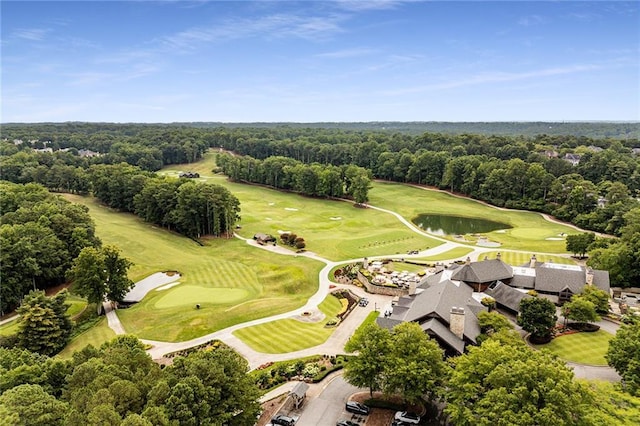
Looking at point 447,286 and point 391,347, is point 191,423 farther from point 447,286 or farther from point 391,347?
point 447,286

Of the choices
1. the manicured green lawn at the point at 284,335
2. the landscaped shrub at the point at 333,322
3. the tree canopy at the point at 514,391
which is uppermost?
the tree canopy at the point at 514,391

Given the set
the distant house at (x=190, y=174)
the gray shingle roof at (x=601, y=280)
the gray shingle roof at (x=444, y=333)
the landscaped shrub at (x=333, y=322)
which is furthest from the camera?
the distant house at (x=190, y=174)

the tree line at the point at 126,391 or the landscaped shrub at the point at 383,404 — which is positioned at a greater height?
the tree line at the point at 126,391

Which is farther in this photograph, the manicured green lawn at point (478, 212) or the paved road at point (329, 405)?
the manicured green lawn at point (478, 212)

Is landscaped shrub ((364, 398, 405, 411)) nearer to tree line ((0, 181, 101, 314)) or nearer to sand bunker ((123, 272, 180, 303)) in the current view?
sand bunker ((123, 272, 180, 303))

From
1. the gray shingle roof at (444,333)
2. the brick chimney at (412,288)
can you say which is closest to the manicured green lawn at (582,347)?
the gray shingle roof at (444,333)

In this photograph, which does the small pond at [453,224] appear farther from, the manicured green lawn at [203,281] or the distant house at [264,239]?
the manicured green lawn at [203,281]

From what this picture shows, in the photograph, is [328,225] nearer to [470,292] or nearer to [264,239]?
[264,239]
